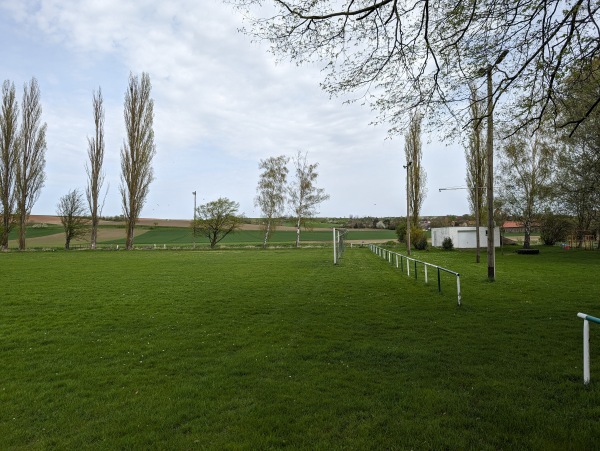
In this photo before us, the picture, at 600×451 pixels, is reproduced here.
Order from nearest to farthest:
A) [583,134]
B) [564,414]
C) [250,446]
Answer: [250,446], [564,414], [583,134]

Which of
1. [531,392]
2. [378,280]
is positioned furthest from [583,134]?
[531,392]

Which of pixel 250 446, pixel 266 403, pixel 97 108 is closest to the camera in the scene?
pixel 250 446

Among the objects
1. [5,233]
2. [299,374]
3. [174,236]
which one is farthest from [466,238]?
[174,236]

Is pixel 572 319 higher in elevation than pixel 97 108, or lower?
lower

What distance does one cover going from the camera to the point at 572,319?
7734 millimetres

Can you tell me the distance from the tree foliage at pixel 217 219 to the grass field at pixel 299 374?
43.1 meters

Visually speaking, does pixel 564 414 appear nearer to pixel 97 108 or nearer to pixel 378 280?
pixel 378 280

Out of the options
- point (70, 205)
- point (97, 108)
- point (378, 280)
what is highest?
point (97, 108)

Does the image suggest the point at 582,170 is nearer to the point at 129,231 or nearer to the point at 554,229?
the point at 554,229

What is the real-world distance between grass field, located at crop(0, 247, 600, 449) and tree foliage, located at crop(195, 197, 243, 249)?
43.1 meters

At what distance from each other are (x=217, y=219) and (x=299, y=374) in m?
49.7

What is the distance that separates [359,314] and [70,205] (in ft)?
159

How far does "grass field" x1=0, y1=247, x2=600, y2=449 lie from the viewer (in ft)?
11.1

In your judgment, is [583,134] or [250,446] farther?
[583,134]
